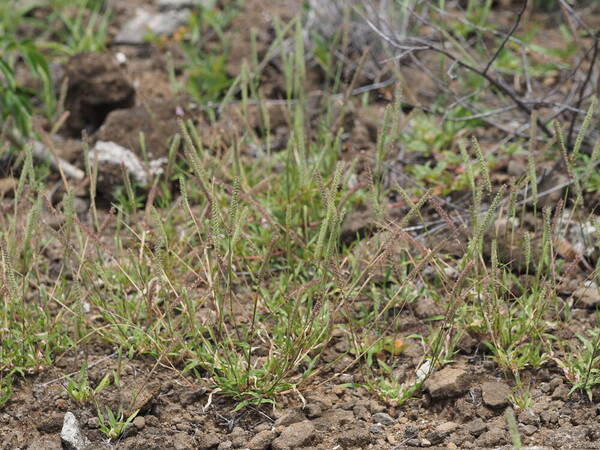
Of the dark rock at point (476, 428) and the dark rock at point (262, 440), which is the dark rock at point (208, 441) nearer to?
the dark rock at point (262, 440)

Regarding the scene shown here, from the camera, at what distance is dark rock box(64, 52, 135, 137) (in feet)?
12.6

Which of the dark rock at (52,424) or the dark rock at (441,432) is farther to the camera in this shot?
the dark rock at (52,424)

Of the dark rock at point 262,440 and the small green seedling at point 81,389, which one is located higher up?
the dark rock at point 262,440

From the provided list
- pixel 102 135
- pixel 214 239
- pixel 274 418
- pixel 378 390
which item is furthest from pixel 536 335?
pixel 102 135

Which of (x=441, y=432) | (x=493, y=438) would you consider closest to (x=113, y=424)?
(x=441, y=432)

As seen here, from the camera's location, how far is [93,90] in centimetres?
384

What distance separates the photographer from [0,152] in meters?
3.29

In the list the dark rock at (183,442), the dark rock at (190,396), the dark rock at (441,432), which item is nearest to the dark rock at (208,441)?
the dark rock at (183,442)

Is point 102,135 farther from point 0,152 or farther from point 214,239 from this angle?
point 214,239

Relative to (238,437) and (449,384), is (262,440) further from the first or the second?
(449,384)

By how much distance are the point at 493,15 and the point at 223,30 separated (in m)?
1.55

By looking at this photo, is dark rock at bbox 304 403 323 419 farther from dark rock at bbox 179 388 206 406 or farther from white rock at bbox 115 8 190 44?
white rock at bbox 115 8 190 44

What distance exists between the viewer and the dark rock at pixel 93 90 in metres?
3.85


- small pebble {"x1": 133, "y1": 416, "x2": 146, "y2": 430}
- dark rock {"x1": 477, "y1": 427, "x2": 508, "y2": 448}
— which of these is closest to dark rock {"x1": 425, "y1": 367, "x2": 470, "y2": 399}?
dark rock {"x1": 477, "y1": 427, "x2": 508, "y2": 448}
